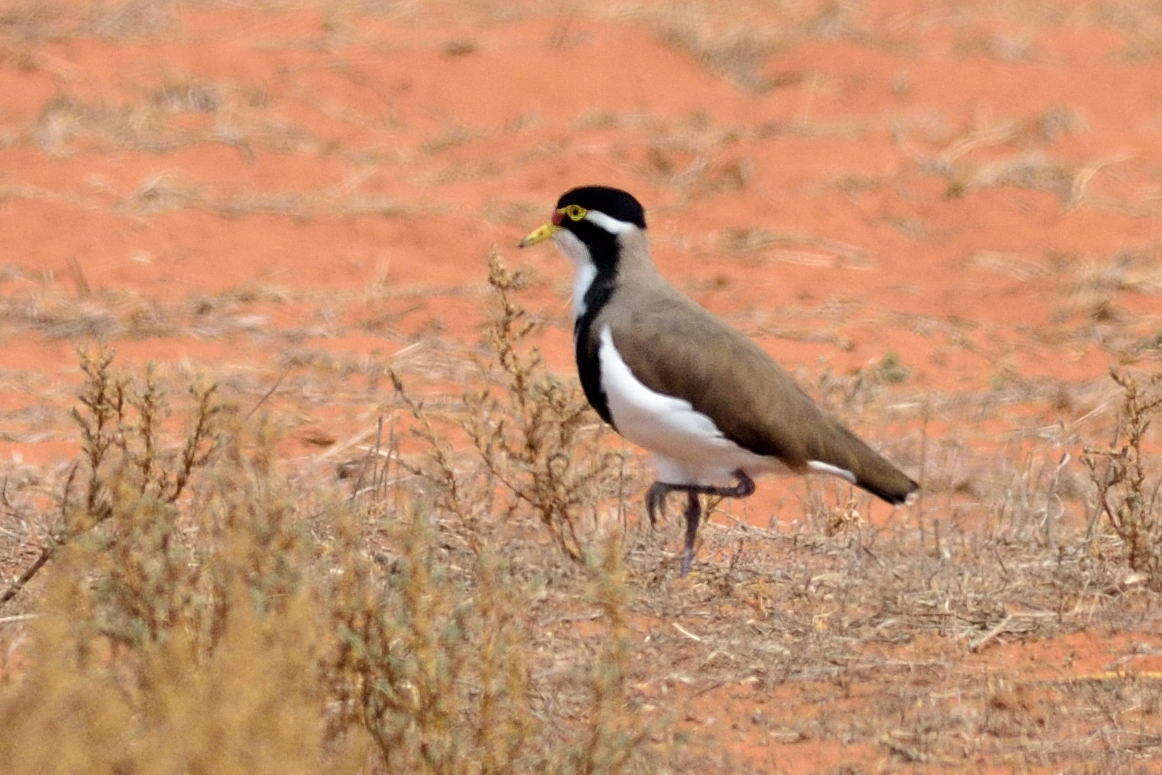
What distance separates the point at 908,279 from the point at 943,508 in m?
4.30

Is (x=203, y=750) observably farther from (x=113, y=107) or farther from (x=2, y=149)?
(x=113, y=107)

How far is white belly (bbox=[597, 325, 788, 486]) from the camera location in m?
6.16

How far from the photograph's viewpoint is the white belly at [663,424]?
6164 mm

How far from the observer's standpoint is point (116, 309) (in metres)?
10.3

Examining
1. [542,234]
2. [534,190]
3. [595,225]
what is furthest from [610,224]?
[534,190]

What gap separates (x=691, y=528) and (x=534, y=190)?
284 inches

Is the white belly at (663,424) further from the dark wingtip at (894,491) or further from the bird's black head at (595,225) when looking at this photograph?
the bird's black head at (595,225)

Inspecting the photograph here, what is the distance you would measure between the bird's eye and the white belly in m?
0.71

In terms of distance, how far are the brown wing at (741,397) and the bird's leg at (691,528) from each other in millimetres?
264

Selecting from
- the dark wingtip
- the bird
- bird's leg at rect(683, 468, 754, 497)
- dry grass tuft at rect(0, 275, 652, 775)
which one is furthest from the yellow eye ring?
dry grass tuft at rect(0, 275, 652, 775)

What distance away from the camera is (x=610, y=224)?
6.81 m

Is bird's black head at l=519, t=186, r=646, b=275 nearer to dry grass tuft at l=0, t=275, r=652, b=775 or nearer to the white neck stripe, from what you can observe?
the white neck stripe

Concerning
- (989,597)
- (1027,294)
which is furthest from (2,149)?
(989,597)

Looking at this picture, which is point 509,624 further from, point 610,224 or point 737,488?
point 610,224
